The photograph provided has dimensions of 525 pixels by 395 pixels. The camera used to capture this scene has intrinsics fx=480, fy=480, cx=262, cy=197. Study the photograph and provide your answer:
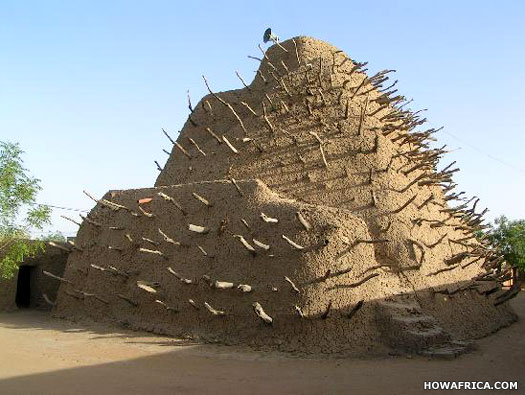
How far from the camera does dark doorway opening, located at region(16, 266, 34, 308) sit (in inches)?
730

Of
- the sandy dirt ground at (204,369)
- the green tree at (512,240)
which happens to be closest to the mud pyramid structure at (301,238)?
the sandy dirt ground at (204,369)

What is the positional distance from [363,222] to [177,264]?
4.95 m

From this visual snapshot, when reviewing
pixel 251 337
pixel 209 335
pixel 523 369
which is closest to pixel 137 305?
pixel 209 335

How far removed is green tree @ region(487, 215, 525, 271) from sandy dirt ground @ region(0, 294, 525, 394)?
2081 centimetres

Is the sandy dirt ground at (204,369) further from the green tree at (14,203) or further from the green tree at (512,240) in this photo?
the green tree at (512,240)

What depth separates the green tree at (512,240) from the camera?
3038 cm

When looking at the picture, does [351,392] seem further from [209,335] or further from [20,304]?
[20,304]

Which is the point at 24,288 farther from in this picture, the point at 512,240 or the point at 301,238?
the point at 512,240

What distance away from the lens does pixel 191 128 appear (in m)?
18.9

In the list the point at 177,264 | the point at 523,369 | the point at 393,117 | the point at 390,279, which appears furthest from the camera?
the point at 393,117

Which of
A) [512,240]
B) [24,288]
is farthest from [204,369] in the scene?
[512,240]

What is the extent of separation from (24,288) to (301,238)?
13022 millimetres

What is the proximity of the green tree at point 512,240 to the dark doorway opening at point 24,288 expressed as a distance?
84.3 feet

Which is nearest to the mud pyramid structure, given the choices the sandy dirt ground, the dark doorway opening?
the sandy dirt ground
